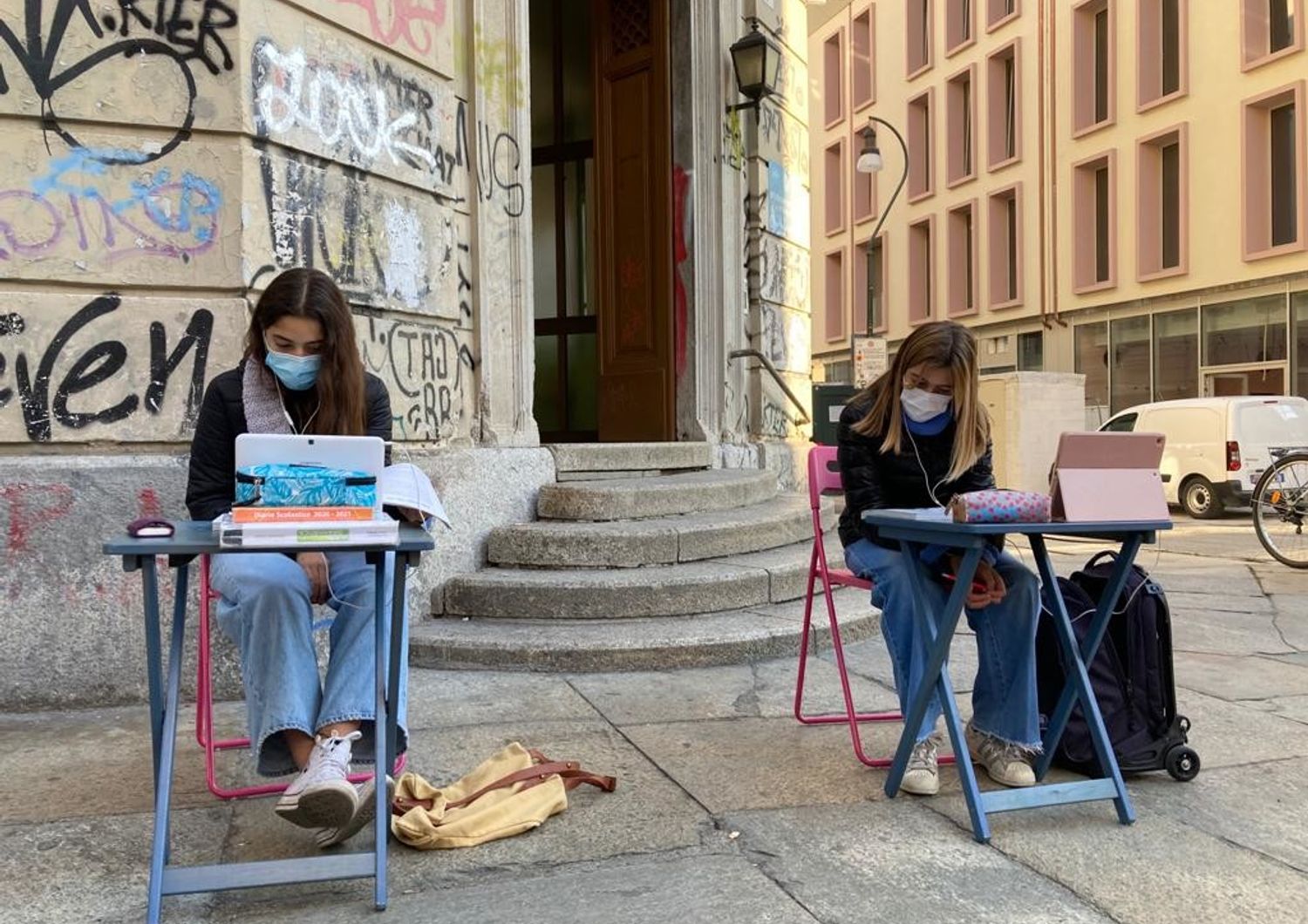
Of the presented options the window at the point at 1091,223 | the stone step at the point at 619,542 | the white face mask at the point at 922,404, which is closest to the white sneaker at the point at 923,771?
the white face mask at the point at 922,404

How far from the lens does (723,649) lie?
4637 mm

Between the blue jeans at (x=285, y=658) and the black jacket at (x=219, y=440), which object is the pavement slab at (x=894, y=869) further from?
the black jacket at (x=219, y=440)

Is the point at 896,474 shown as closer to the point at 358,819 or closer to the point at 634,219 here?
the point at 358,819

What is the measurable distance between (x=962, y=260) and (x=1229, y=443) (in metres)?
15.5

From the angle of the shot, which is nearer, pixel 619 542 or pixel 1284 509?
pixel 619 542

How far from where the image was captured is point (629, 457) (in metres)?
6.56

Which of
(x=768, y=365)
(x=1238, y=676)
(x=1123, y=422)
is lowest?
(x=1238, y=676)

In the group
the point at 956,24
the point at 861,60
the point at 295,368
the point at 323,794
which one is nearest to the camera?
the point at 323,794

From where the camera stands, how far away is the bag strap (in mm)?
2840

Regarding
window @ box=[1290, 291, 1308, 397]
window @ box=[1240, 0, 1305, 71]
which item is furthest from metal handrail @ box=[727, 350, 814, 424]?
window @ box=[1240, 0, 1305, 71]

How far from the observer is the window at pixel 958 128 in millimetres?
27703

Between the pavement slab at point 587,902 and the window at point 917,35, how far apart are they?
29738mm

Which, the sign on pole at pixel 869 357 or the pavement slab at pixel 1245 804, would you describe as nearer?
the pavement slab at pixel 1245 804

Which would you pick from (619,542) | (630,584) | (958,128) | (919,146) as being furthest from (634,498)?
(919,146)
